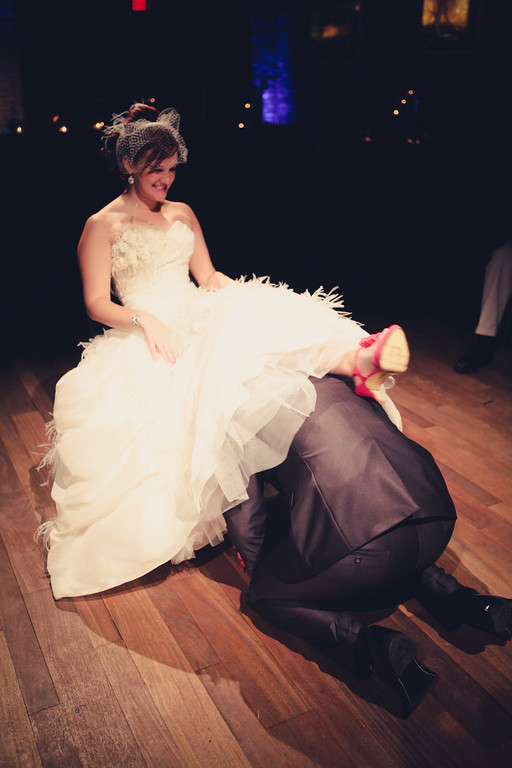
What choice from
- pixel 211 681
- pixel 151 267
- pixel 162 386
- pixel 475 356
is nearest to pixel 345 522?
pixel 211 681

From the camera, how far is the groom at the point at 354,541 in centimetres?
148

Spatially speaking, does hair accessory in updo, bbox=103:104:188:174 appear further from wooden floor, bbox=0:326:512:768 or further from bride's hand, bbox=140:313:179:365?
wooden floor, bbox=0:326:512:768

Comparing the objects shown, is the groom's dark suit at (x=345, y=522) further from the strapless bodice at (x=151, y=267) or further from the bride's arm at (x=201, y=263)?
the bride's arm at (x=201, y=263)

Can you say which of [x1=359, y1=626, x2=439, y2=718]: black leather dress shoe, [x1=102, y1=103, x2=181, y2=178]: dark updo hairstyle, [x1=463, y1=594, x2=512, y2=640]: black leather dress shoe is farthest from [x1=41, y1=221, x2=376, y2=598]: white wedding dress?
[x1=463, y1=594, x2=512, y2=640]: black leather dress shoe

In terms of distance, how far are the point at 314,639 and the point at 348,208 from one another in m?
5.23

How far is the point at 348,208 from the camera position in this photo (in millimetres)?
6160

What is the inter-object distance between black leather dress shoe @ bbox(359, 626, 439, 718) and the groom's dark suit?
8 cm

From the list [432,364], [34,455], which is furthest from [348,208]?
[34,455]

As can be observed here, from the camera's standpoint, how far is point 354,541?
1451 millimetres

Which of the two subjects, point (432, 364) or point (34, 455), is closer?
point (34, 455)

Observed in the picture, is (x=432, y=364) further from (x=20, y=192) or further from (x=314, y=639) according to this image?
(x=20, y=192)

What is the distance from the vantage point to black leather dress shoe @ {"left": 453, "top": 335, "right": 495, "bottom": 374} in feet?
11.3

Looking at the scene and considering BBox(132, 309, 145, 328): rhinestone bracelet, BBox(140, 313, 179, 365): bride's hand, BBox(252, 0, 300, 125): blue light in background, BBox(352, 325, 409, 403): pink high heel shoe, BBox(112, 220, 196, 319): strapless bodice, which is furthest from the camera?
BBox(252, 0, 300, 125): blue light in background

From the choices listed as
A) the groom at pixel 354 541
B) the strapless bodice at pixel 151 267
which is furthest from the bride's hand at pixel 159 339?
the groom at pixel 354 541
